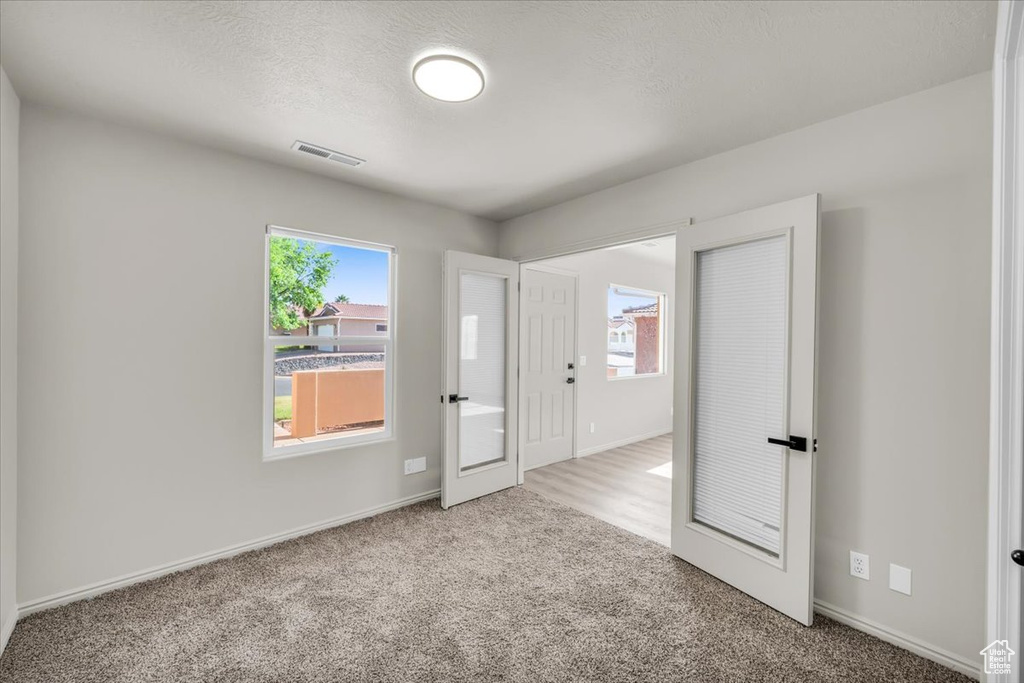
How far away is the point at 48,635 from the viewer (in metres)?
1.99

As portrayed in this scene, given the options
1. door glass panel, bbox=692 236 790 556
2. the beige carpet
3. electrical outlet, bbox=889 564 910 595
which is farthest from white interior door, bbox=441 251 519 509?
electrical outlet, bbox=889 564 910 595

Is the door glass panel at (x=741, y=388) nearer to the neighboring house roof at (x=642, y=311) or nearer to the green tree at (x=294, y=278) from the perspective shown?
the green tree at (x=294, y=278)

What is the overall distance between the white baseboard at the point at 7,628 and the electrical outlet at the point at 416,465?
2.13 metres

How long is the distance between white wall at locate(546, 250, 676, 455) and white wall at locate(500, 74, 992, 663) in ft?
9.35

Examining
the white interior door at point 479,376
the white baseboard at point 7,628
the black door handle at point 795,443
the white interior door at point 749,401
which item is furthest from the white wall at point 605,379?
the white baseboard at point 7,628

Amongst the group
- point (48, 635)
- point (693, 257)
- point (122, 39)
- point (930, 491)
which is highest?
point (122, 39)

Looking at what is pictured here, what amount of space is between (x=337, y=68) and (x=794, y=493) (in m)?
2.85

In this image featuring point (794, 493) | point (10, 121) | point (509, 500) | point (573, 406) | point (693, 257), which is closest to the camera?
point (10, 121)

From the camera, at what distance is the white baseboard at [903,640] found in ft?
5.92

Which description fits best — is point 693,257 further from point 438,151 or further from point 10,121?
point 10,121

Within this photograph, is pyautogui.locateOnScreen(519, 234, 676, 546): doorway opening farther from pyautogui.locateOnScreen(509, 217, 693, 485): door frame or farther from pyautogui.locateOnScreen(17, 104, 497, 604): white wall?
pyautogui.locateOnScreen(17, 104, 497, 604): white wall

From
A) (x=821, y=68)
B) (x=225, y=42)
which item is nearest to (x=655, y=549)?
(x=821, y=68)

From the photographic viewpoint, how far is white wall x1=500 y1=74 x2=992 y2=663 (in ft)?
5.97

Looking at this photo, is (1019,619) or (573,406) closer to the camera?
(1019,619)
